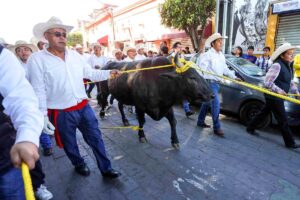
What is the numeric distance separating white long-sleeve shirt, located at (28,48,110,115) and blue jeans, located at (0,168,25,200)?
47.9 inches

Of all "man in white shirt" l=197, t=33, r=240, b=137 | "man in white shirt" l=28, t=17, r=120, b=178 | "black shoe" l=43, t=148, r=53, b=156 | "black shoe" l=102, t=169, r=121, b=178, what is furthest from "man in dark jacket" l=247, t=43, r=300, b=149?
"black shoe" l=43, t=148, r=53, b=156

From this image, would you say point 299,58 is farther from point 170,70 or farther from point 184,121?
point 170,70

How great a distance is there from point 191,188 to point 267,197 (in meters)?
0.95

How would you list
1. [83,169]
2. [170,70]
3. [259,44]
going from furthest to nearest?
[259,44] < [170,70] < [83,169]

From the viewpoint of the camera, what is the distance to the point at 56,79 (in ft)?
8.72

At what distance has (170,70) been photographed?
3801 millimetres

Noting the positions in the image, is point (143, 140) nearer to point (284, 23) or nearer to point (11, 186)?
point (11, 186)

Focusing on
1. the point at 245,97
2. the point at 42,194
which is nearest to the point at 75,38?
the point at 245,97

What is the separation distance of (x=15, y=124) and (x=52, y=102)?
5.29 feet

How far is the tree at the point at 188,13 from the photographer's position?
37.7 feet

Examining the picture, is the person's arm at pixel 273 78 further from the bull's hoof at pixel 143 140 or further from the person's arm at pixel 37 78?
the person's arm at pixel 37 78

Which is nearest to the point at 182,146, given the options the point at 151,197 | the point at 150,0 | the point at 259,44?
the point at 151,197

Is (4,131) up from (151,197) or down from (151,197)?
up

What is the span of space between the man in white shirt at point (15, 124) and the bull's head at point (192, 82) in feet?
8.55
